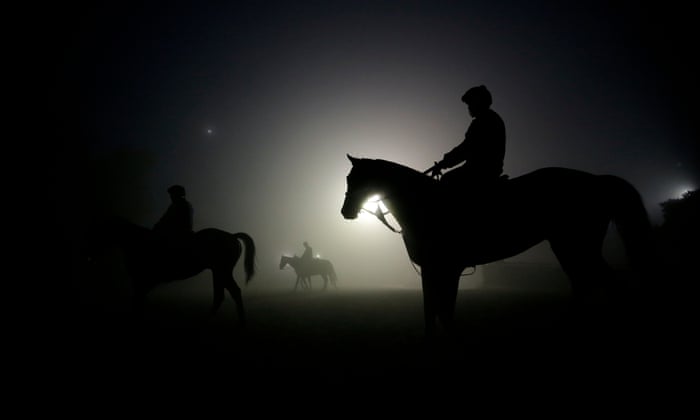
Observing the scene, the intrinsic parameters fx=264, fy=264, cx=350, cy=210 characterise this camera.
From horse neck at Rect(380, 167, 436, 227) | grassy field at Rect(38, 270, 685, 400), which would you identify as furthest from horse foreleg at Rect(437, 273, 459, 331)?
horse neck at Rect(380, 167, 436, 227)

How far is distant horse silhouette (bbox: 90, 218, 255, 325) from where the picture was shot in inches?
225

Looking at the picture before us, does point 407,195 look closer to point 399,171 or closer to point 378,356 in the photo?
point 399,171

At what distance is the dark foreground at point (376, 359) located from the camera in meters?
2.19

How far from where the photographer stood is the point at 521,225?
3484 mm

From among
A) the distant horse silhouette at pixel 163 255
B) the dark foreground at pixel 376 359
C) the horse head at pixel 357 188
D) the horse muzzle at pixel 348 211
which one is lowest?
the dark foreground at pixel 376 359

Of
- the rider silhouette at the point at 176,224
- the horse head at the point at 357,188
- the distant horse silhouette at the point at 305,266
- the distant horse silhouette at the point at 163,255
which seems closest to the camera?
the horse head at the point at 357,188

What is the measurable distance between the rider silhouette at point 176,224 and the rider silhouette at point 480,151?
5591 millimetres

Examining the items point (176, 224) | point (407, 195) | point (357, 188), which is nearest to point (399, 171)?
point (407, 195)

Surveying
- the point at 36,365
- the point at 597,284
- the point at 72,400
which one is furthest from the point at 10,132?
the point at 597,284

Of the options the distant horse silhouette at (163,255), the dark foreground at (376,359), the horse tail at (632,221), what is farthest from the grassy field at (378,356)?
the distant horse silhouette at (163,255)

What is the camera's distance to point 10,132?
14.8m

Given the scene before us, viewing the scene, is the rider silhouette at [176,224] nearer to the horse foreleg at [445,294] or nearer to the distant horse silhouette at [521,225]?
the distant horse silhouette at [521,225]

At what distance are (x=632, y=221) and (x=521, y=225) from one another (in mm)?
1250

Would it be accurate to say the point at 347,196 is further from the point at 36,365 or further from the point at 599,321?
the point at 36,365
